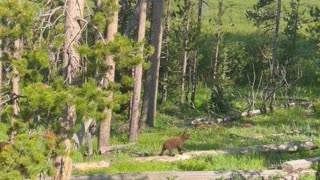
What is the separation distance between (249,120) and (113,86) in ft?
56.2

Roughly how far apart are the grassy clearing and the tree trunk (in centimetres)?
72

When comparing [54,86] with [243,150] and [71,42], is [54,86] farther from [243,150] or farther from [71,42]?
[243,150]

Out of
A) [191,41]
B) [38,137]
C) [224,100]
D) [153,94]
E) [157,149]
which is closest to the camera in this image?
[38,137]

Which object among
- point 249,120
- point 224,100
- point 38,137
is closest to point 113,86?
point 38,137

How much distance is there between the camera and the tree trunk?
68.7 feet

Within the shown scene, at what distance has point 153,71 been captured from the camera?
72.4 ft

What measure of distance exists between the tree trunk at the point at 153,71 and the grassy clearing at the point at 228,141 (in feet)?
2.35

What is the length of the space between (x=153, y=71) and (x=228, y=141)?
5794 millimetres

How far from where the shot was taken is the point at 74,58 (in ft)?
26.6

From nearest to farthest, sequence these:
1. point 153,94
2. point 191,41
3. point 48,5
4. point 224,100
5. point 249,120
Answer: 1. point 48,5
2. point 153,94
3. point 249,120
4. point 224,100
5. point 191,41

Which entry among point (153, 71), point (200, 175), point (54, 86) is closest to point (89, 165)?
point (200, 175)

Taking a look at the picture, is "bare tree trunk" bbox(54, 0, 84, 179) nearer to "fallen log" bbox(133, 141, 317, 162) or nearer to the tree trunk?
"fallen log" bbox(133, 141, 317, 162)

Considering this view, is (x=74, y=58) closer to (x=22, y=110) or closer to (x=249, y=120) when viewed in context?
(x=22, y=110)

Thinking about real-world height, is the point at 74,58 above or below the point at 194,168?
above
